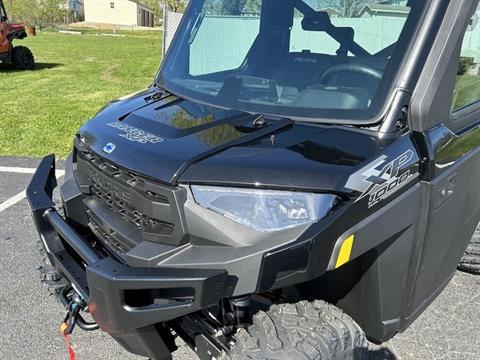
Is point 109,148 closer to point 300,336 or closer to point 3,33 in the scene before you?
point 300,336

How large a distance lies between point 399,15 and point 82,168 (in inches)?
63.4

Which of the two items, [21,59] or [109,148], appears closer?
[109,148]

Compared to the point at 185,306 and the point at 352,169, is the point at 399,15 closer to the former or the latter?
the point at 352,169

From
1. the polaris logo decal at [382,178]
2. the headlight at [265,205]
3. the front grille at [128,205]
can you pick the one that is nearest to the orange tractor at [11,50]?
the front grille at [128,205]

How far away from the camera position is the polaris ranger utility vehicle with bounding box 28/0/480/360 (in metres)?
1.86

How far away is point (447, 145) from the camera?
92.5 inches

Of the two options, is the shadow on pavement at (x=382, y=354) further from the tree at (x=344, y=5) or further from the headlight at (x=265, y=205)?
the tree at (x=344, y=5)

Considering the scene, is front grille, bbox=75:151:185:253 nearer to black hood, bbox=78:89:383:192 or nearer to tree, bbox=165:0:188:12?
black hood, bbox=78:89:383:192

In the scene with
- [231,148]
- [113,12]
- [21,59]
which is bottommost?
[113,12]

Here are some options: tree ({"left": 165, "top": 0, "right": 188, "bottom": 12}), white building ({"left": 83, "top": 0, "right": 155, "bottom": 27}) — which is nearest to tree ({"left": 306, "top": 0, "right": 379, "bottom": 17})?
tree ({"left": 165, "top": 0, "right": 188, "bottom": 12})

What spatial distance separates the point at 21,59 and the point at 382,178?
16.8 metres

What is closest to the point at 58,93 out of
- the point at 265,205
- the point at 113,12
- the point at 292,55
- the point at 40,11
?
the point at 292,55

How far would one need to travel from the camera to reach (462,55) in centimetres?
237

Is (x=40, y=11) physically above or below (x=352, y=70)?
below
